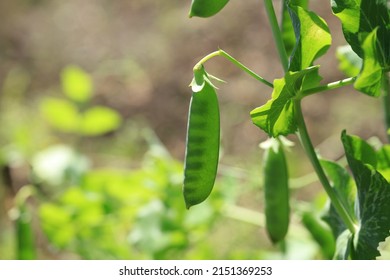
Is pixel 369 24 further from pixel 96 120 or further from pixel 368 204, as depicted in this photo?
pixel 96 120

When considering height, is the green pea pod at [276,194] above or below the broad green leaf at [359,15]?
below

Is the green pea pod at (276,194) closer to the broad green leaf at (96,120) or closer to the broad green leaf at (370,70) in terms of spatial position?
the broad green leaf at (370,70)

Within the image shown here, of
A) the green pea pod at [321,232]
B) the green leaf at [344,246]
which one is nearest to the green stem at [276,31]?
the green leaf at [344,246]

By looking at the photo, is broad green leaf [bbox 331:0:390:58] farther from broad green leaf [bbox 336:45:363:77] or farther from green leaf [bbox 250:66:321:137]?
broad green leaf [bbox 336:45:363:77]

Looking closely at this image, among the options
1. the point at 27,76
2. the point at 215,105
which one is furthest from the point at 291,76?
the point at 27,76

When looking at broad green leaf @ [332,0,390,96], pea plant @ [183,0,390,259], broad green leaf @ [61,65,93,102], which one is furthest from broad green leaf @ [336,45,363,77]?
broad green leaf @ [61,65,93,102]

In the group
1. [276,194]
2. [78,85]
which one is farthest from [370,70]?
[78,85]

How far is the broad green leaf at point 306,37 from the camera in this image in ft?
2.18

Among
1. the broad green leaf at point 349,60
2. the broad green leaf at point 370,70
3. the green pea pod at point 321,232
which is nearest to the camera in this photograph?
the broad green leaf at point 370,70

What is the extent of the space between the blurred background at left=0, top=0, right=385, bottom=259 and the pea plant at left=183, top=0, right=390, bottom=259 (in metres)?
0.36

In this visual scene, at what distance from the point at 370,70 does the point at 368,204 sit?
0.59 feet

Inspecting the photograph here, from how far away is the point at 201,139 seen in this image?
720mm

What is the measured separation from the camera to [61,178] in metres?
1.76

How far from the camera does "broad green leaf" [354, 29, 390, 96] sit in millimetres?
593
